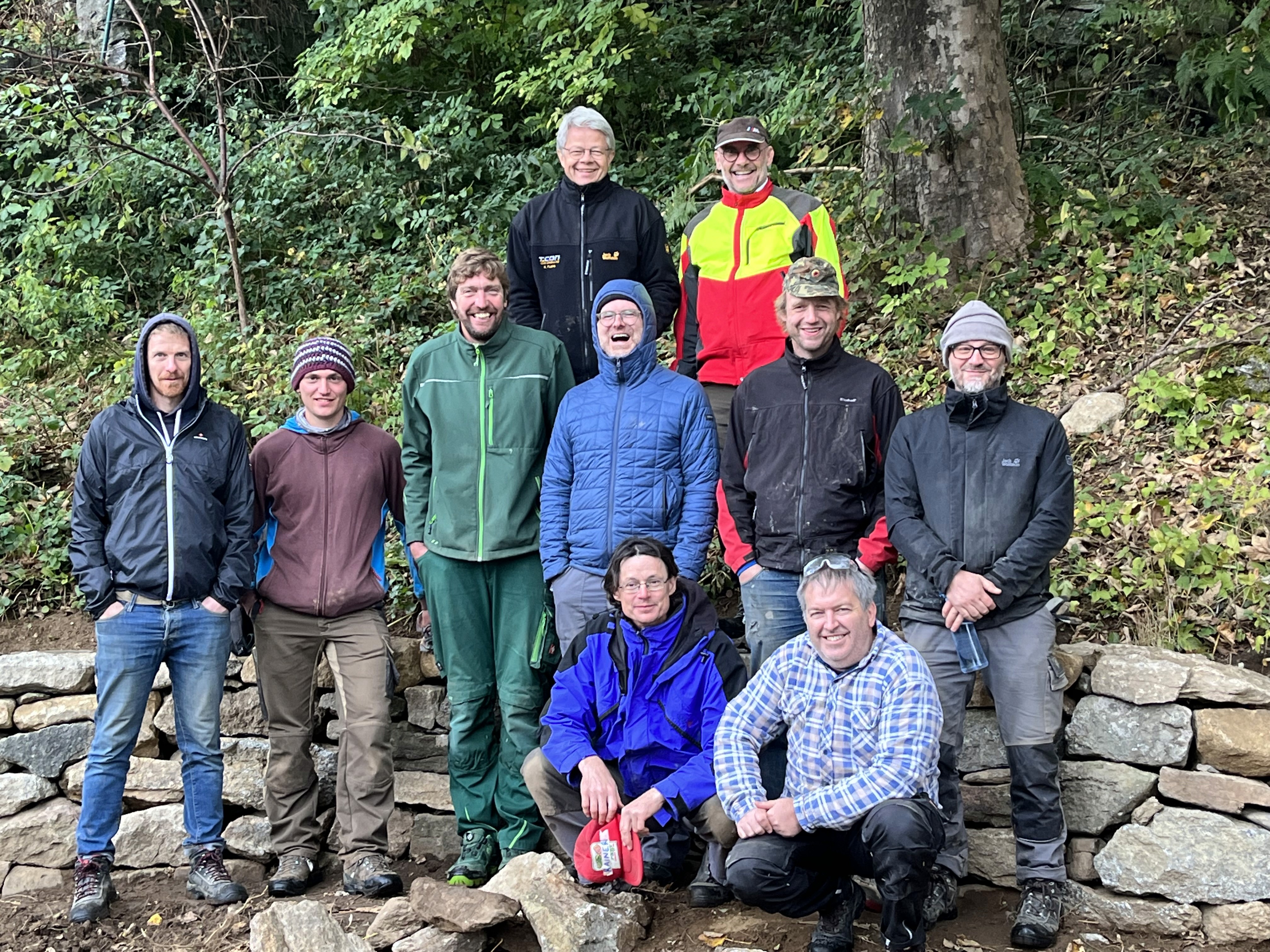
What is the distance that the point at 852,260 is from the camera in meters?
7.20

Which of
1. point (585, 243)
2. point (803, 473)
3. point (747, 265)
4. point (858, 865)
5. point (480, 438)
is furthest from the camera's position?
point (585, 243)

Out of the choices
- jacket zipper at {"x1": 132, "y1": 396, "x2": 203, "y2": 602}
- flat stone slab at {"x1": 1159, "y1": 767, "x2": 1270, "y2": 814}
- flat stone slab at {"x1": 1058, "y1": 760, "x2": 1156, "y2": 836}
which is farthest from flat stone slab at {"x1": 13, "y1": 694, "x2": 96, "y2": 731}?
flat stone slab at {"x1": 1159, "y1": 767, "x2": 1270, "y2": 814}

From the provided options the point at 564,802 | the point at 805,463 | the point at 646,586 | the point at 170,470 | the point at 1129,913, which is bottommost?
the point at 1129,913

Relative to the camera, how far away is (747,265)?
15.8ft

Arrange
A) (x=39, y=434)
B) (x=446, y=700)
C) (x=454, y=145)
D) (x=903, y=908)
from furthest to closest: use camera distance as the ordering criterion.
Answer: (x=454, y=145), (x=39, y=434), (x=446, y=700), (x=903, y=908)

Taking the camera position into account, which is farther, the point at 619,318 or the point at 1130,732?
the point at 619,318

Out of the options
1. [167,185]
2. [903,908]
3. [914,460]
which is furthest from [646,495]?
[167,185]

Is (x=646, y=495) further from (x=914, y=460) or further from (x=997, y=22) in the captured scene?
(x=997, y=22)

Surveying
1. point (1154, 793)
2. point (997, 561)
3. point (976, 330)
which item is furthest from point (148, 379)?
point (1154, 793)

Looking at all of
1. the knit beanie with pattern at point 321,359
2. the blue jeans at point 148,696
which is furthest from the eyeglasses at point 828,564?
the blue jeans at point 148,696

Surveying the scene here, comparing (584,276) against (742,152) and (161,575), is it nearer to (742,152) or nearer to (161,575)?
(742,152)

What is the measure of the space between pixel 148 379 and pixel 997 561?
336 cm

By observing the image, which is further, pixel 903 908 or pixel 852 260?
pixel 852 260

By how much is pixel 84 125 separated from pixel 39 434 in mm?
2481
